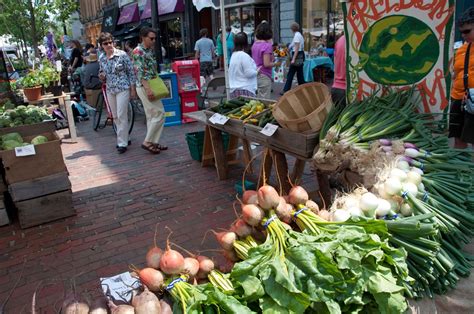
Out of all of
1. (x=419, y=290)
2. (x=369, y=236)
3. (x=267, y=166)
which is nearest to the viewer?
(x=369, y=236)

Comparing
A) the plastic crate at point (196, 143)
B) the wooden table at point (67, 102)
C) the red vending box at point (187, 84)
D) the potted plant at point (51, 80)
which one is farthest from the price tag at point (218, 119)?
the potted plant at point (51, 80)

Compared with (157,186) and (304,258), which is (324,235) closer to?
(304,258)

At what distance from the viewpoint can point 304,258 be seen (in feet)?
5.63

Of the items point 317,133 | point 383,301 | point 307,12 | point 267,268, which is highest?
point 307,12

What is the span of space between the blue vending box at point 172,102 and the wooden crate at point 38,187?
15.1ft

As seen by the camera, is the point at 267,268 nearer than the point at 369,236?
Yes

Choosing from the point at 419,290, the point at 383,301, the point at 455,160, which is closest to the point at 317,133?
the point at 455,160

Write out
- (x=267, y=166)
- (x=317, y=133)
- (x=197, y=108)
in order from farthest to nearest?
1. (x=197, y=108)
2. (x=267, y=166)
3. (x=317, y=133)

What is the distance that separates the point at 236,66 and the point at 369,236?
15.5ft

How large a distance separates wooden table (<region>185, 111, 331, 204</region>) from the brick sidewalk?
8.7 inches

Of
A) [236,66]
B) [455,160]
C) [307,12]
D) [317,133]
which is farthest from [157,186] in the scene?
[307,12]

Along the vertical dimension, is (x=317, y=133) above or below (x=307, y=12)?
below

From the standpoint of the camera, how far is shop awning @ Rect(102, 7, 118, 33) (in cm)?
2881

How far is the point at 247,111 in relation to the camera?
477cm
